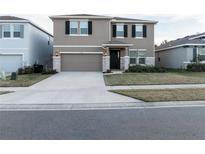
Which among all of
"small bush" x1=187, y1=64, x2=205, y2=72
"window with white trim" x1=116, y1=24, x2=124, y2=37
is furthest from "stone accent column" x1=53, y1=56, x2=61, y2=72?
"small bush" x1=187, y1=64, x2=205, y2=72

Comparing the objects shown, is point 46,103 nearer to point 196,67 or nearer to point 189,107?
point 189,107

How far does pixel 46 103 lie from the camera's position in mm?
11023

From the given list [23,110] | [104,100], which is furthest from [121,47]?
[23,110]

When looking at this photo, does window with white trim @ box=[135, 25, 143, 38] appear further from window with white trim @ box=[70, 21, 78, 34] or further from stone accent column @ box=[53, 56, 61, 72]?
stone accent column @ box=[53, 56, 61, 72]

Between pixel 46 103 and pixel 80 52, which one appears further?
pixel 80 52

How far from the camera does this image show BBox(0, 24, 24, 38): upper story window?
27219mm

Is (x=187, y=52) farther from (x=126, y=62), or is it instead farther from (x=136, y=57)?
(x=126, y=62)

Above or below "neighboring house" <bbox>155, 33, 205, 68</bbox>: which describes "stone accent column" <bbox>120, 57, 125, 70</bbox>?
below

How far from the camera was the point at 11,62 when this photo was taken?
2802 cm

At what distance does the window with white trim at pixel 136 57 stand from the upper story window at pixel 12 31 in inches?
474

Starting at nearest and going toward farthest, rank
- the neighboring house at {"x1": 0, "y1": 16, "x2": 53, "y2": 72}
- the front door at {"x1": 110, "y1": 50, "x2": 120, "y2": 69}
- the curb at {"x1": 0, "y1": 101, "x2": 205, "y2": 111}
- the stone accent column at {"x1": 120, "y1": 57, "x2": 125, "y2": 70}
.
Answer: the curb at {"x1": 0, "y1": 101, "x2": 205, "y2": 111} → the neighboring house at {"x1": 0, "y1": 16, "x2": 53, "y2": 72} → the stone accent column at {"x1": 120, "y1": 57, "x2": 125, "y2": 70} → the front door at {"x1": 110, "y1": 50, "x2": 120, "y2": 69}

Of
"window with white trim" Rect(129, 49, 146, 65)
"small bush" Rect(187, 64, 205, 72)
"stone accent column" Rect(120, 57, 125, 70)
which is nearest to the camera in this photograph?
"stone accent column" Rect(120, 57, 125, 70)

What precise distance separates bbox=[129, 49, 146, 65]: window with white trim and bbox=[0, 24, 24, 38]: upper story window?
12.0 meters

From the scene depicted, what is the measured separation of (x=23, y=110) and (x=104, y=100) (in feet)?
11.4
